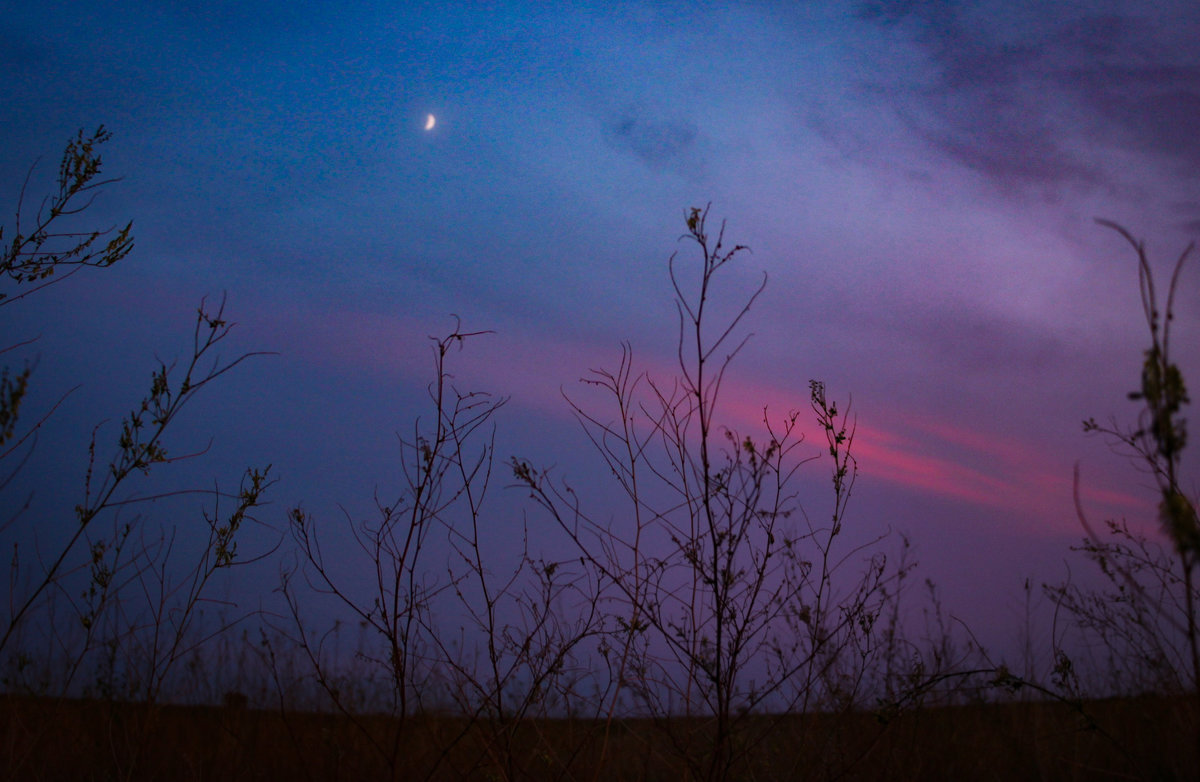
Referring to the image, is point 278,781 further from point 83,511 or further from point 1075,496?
point 1075,496

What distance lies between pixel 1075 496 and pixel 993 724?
514cm

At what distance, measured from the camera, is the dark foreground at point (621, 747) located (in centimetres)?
382

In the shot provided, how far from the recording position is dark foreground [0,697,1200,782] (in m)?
3.82

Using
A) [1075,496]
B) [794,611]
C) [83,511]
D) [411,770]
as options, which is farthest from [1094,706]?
[83,511]

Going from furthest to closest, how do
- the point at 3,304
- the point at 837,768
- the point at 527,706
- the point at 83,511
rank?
the point at 837,768, the point at 527,706, the point at 83,511, the point at 3,304

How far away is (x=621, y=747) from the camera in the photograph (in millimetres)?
4570

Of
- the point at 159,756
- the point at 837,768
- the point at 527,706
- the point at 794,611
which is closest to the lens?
the point at 527,706

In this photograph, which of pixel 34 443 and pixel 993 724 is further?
pixel 993 724

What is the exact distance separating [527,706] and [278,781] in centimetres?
282

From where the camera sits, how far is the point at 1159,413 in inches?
56.5

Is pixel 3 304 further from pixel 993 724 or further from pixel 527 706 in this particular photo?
pixel 993 724

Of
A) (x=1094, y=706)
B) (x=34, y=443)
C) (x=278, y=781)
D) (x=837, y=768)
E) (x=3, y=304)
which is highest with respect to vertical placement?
(x=3, y=304)

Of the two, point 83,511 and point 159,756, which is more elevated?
point 83,511

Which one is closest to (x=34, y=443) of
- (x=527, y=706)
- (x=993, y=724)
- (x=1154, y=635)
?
(x=527, y=706)
